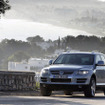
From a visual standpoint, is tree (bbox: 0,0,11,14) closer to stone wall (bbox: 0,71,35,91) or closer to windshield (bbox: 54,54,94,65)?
stone wall (bbox: 0,71,35,91)

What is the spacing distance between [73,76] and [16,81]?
579 cm

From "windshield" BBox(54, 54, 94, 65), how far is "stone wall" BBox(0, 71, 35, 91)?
3869 millimetres

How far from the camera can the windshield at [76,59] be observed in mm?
20562

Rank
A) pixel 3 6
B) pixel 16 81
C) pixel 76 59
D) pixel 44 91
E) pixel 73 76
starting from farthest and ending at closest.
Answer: pixel 3 6 → pixel 16 81 → pixel 76 59 → pixel 44 91 → pixel 73 76

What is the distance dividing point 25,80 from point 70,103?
9556 mm

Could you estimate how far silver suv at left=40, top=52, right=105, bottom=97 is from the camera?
19.5 meters

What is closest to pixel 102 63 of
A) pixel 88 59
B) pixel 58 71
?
pixel 88 59

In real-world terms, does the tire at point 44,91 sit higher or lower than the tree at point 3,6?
lower

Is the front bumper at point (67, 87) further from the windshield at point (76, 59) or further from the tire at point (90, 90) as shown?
the windshield at point (76, 59)

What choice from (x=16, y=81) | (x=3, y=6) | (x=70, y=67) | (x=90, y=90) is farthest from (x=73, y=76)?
(x=3, y=6)

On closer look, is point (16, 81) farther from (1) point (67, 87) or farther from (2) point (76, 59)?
(1) point (67, 87)

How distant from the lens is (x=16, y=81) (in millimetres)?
24750

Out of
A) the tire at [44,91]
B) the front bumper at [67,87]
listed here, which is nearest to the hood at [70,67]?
the front bumper at [67,87]

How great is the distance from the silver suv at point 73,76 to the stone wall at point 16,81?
3.99 meters
